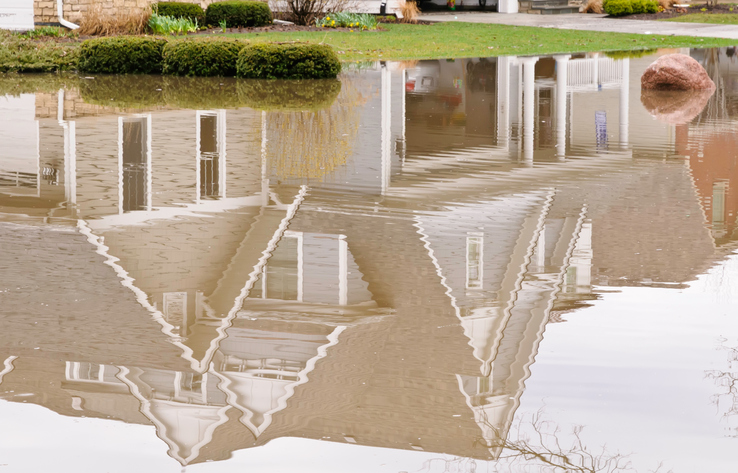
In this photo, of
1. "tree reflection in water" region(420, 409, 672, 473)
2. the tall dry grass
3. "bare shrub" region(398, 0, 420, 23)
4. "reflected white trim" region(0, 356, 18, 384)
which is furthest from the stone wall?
"tree reflection in water" region(420, 409, 672, 473)

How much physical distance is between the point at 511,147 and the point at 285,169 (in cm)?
306

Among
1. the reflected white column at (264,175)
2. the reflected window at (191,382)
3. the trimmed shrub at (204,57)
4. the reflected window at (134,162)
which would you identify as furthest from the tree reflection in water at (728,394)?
the trimmed shrub at (204,57)

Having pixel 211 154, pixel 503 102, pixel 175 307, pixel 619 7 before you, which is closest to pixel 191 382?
pixel 175 307

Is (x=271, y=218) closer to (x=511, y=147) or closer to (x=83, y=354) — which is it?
(x=83, y=354)

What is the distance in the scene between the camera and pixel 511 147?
12.3 metres

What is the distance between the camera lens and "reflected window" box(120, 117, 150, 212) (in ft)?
30.5

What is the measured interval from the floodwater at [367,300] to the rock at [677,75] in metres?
5.10

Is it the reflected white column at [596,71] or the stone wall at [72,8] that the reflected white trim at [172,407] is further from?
the stone wall at [72,8]

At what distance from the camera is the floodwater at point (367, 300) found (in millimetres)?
4430

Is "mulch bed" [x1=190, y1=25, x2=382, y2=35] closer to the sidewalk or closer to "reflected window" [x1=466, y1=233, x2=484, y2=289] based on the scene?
the sidewalk

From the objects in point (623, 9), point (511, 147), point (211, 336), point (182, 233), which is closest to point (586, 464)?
point (211, 336)

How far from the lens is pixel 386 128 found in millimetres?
13648

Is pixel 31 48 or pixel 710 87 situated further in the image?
pixel 31 48

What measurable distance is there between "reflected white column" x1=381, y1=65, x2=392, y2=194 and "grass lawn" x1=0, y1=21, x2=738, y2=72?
490 centimetres
